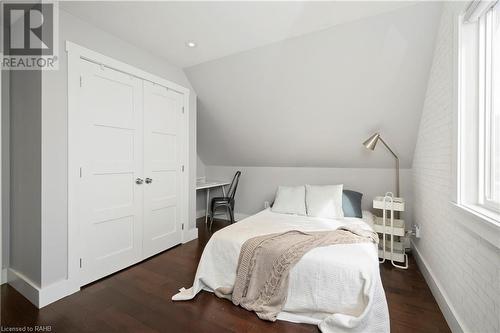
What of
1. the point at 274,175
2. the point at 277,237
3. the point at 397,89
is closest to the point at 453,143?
the point at 397,89

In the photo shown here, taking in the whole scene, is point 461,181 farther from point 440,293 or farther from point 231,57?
point 231,57

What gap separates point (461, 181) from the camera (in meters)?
1.50

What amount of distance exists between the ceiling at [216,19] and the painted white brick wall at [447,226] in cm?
70

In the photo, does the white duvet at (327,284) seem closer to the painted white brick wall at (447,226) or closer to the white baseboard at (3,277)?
the painted white brick wall at (447,226)

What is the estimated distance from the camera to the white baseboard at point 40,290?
1.85 meters

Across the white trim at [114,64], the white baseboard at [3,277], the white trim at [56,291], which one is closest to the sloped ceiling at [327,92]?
the white trim at [114,64]

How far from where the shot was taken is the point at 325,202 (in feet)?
9.77

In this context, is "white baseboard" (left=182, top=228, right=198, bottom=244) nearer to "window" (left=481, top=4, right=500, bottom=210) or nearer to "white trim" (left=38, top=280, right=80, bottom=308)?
"white trim" (left=38, top=280, right=80, bottom=308)

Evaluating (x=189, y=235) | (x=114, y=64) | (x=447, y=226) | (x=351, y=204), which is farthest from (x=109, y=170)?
(x=447, y=226)

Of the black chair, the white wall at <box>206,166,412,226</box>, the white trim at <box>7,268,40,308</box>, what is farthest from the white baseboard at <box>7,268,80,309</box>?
the white wall at <box>206,166,412,226</box>

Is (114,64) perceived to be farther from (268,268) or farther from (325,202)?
A: (325,202)

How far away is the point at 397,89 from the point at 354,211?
1.50m

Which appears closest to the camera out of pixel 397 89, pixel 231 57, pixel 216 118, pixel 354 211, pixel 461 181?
pixel 461 181
